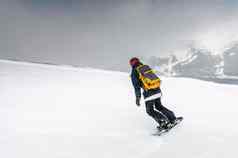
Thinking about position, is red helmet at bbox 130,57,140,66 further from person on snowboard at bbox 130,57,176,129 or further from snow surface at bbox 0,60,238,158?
snow surface at bbox 0,60,238,158

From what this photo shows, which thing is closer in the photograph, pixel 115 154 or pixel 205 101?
pixel 115 154

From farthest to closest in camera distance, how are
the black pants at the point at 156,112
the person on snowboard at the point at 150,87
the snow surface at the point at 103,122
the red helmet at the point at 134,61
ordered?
the red helmet at the point at 134,61
the black pants at the point at 156,112
the person on snowboard at the point at 150,87
the snow surface at the point at 103,122

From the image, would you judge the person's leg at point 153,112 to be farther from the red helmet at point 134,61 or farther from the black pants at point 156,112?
the red helmet at point 134,61

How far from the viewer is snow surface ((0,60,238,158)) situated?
707 cm

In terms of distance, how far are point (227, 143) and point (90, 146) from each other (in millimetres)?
3495

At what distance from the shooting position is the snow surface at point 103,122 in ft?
23.2

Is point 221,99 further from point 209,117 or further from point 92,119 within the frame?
point 92,119

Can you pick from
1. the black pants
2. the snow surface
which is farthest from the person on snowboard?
the snow surface

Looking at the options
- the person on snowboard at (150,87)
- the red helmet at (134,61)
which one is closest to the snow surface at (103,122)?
the person on snowboard at (150,87)

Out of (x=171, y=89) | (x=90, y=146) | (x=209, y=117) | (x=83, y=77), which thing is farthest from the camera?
(x=83, y=77)

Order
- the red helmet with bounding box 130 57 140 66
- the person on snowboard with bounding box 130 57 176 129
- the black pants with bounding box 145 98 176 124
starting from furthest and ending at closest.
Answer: the red helmet with bounding box 130 57 140 66 → the black pants with bounding box 145 98 176 124 → the person on snowboard with bounding box 130 57 176 129

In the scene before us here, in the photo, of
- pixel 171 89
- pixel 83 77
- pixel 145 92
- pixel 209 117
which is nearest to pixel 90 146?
pixel 145 92

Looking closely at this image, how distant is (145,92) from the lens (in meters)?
8.27

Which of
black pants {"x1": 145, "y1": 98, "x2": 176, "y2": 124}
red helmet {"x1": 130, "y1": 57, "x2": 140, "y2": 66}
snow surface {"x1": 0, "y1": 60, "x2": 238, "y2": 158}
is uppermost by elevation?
red helmet {"x1": 130, "y1": 57, "x2": 140, "y2": 66}
